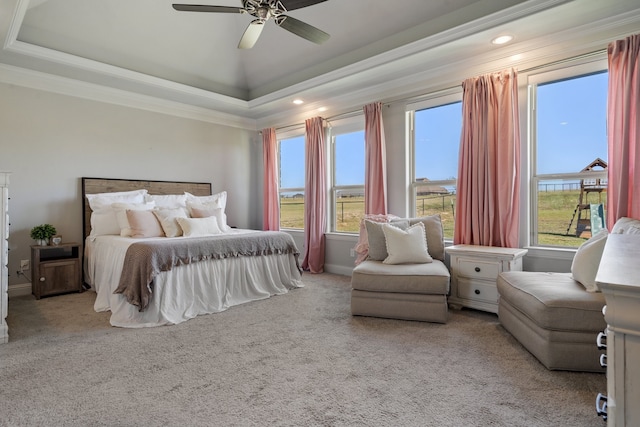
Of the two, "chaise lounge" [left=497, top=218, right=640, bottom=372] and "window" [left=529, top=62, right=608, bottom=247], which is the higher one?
"window" [left=529, top=62, right=608, bottom=247]

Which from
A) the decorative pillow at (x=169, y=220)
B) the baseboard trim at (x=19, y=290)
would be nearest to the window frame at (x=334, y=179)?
the decorative pillow at (x=169, y=220)

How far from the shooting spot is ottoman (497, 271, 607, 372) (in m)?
1.94

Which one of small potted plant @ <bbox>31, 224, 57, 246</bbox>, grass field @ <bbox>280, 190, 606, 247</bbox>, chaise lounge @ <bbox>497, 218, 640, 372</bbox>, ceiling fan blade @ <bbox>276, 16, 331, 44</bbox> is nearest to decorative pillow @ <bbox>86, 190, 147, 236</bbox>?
small potted plant @ <bbox>31, 224, 57, 246</bbox>

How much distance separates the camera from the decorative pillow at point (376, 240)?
3.41 metres

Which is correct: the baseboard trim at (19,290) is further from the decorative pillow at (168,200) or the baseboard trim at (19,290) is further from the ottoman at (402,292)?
the ottoman at (402,292)

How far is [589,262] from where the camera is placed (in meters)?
2.18

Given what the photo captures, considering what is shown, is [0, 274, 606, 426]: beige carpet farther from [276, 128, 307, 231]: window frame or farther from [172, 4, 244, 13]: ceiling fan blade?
[276, 128, 307, 231]: window frame

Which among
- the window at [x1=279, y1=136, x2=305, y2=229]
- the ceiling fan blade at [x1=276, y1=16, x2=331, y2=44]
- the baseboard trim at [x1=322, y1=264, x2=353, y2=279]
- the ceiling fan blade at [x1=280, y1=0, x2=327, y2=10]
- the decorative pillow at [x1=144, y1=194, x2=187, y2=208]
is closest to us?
the ceiling fan blade at [x1=280, y1=0, x2=327, y2=10]

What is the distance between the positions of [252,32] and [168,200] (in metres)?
2.65

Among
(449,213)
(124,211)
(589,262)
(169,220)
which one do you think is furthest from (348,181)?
(589,262)

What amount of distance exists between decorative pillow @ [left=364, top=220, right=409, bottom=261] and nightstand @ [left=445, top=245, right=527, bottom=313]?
608 millimetres

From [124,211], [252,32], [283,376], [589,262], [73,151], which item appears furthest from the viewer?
[73,151]

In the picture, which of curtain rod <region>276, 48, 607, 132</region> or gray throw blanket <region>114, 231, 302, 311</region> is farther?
curtain rod <region>276, 48, 607, 132</region>

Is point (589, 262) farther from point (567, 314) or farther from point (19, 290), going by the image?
point (19, 290)
